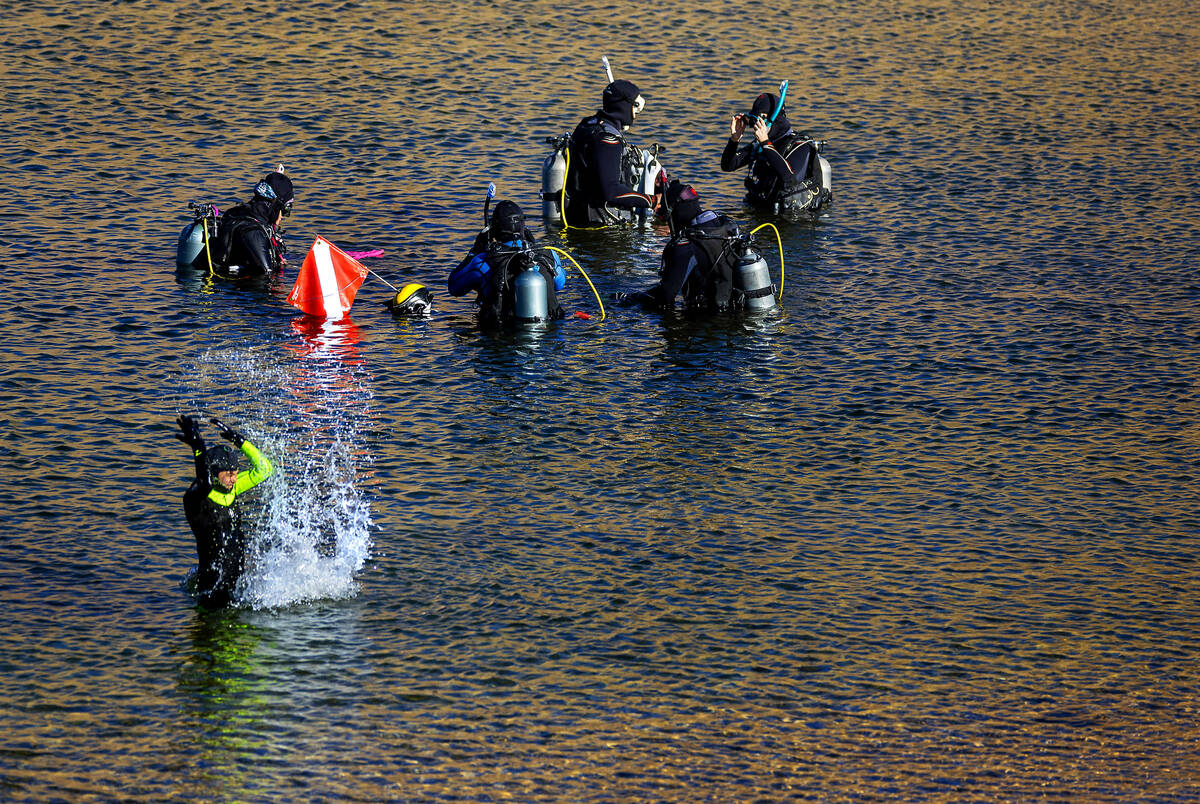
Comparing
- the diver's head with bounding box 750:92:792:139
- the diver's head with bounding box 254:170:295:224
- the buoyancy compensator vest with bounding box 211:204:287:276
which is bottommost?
the buoyancy compensator vest with bounding box 211:204:287:276

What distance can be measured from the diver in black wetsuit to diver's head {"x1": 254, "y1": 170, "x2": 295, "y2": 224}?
412 cm

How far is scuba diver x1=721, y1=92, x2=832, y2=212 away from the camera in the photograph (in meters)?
18.9

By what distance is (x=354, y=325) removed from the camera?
15.4 meters

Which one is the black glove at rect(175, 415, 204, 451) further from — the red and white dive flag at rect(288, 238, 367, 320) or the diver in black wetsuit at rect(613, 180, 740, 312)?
the diver in black wetsuit at rect(613, 180, 740, 312)

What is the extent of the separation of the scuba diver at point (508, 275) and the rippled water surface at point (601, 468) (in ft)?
1.32

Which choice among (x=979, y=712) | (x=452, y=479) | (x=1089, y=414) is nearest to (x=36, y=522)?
(x=452, y=479)

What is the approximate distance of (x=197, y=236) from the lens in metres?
16.3

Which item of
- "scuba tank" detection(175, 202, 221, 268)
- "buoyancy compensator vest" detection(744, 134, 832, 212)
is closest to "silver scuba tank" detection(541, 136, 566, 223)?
"buoyancy compensator vest" detection(744, 134, 832, 212)

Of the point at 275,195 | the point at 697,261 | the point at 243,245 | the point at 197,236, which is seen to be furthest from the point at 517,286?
the point at 197,236

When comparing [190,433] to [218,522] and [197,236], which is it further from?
[197,236]

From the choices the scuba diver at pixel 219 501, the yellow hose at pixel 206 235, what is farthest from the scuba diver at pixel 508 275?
the scuba diver at pixel 219 501

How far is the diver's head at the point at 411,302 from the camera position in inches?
611

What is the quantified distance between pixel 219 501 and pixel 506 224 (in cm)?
616

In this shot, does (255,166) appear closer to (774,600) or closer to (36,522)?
(36,522)
